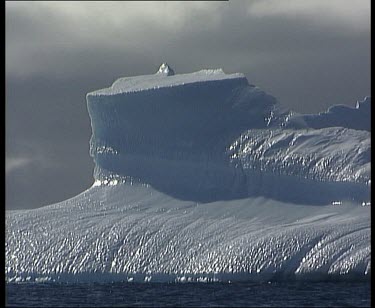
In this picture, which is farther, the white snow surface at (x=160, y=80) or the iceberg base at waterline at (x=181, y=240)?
the white snow surface at (x=160, y=80)

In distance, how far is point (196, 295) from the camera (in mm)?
44406

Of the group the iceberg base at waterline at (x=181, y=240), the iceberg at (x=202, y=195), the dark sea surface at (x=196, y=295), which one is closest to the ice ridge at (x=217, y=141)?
the iceberg at (x=202, y=195)

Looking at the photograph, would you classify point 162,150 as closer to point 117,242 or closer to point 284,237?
point 117,242

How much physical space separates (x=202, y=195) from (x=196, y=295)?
35.0ft

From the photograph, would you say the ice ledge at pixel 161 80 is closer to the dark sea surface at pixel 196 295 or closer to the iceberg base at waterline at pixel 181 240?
the iceberg base at waterline at pixel 181 240

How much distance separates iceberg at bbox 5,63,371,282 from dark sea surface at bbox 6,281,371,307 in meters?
1.09

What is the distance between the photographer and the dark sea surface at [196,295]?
4169 centimetres

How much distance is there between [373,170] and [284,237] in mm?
5768

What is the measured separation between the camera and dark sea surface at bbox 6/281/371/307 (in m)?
41.7

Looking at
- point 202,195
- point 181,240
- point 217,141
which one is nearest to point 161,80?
point 217,141

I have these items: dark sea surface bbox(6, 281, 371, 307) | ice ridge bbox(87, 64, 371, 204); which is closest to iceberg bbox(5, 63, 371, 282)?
ice ridge bbox(87, 64, 371, 204)

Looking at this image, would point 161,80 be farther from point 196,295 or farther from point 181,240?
point 196,295

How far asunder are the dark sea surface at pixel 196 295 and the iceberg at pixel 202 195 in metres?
1.09
